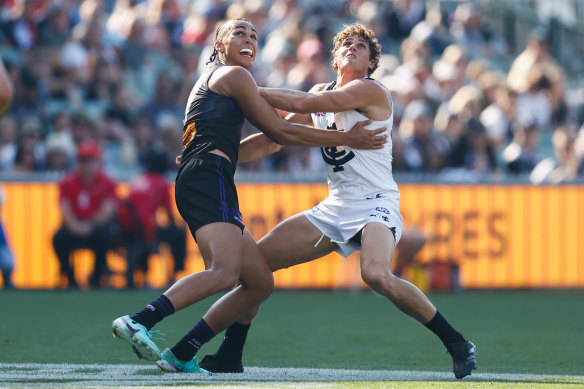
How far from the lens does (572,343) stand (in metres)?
9.12

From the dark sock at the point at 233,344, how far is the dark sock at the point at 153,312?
2.19 ft

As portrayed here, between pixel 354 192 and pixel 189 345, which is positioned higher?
pixel 354 192

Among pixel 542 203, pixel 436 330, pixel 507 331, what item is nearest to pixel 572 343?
pixel 507 331

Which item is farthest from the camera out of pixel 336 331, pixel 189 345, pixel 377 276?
pixel 336 331

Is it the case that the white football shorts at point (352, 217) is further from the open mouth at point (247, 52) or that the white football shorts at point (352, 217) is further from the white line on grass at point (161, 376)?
the open mouth at point (247, 52)

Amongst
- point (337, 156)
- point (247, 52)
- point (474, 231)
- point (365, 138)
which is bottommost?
point (474, 231)

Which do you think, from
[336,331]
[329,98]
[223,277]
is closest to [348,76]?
[329,98]

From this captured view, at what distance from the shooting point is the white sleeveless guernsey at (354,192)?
708 cm

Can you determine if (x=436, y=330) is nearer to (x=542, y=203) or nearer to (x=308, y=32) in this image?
(x=542, y=203)

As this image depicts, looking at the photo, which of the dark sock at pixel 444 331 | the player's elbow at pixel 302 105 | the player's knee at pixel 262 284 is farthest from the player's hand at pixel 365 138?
the dark sock at pixel 444 331

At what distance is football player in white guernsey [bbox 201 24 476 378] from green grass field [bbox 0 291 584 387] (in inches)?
17.5

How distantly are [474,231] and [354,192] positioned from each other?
8300mm

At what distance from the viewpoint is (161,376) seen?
6.38 m

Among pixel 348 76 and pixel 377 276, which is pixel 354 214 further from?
pixel 348 76
